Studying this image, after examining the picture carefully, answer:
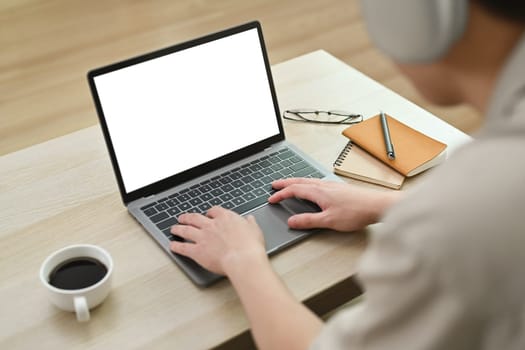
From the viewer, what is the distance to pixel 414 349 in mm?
684

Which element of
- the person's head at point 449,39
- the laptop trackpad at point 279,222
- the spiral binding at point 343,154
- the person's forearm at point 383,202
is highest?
the person's head at point 449,39

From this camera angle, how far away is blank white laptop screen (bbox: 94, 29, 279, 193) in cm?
126

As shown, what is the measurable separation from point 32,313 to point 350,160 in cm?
66

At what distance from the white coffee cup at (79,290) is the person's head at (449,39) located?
1.82ft

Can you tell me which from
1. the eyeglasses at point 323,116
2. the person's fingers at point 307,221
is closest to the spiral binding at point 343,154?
the eyeglasses at point 323,116

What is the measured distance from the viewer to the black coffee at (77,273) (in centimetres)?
109

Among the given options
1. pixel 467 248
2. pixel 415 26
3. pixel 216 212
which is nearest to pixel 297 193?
pixel 216 212

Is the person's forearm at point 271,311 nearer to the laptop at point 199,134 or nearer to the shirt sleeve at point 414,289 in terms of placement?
the laptop at point 199,134

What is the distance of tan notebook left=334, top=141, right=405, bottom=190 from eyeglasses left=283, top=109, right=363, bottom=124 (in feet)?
0.42

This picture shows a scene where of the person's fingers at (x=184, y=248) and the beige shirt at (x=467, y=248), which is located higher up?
the beige shirt at (x=467, y=248)

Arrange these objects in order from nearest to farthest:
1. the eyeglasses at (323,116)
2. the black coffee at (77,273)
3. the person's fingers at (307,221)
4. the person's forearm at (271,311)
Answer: the person's forearm at (271,311), the black coffee at (77,273), the person's fingers at (307,221), the eyeglasses at (323,116)

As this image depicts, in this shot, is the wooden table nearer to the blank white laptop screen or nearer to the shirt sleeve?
the blank white laptop screen

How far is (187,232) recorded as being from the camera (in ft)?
3.88

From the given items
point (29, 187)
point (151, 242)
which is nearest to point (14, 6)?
point (29, 187)
